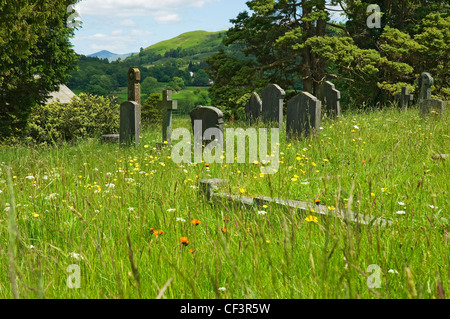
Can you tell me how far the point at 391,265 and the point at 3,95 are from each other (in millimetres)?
16116

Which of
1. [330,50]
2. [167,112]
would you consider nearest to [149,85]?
[330,50]

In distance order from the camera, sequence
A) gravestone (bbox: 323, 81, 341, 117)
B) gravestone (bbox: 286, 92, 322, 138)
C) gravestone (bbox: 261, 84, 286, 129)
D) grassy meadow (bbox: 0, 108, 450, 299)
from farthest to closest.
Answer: gravestone (bbox: 323, 81, 341, 117) < gravestone (bbox: 261, 84, 286, 129) < gravestone (bbox: 286, 92, 322, 138) < grassy meadow (bbox: 0, 108, 450, 299)

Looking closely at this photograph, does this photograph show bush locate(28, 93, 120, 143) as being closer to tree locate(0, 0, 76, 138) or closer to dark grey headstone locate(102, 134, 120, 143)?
tree locate(0, 0, 76, 138)

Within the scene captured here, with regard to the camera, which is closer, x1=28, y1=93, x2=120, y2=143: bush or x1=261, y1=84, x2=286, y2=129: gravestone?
x1=261, y1=84, x2=286, y2=129: gravestone

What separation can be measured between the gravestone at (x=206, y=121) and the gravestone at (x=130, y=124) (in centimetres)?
241

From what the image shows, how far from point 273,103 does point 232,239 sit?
9.18 meters

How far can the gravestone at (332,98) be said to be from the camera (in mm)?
12320

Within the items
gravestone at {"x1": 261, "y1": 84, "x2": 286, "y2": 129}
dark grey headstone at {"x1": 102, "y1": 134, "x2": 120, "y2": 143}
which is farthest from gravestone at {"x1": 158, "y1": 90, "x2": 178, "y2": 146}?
gravestone at {"x1": 261, "y1": 84, "x2": 286, "y2": 129}

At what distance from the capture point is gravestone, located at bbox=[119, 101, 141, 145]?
9.60m

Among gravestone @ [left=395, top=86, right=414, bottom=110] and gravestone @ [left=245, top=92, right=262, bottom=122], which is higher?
gravestone @ [left=395, top=86, right=414, bottom=110]

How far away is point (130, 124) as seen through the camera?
9688 mm

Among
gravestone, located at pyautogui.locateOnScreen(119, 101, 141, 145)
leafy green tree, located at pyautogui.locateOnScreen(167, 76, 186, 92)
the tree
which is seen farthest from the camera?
leafy green tree, located at pyautogui.locateOnScreen(167, 76, 186, 92)

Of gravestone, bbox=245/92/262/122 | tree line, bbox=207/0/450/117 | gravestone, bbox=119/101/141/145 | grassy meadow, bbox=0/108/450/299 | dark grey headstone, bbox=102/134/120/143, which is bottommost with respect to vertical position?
grassy meadow, bbox=0/108/450/299

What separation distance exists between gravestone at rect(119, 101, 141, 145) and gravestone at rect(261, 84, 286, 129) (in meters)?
3.58
